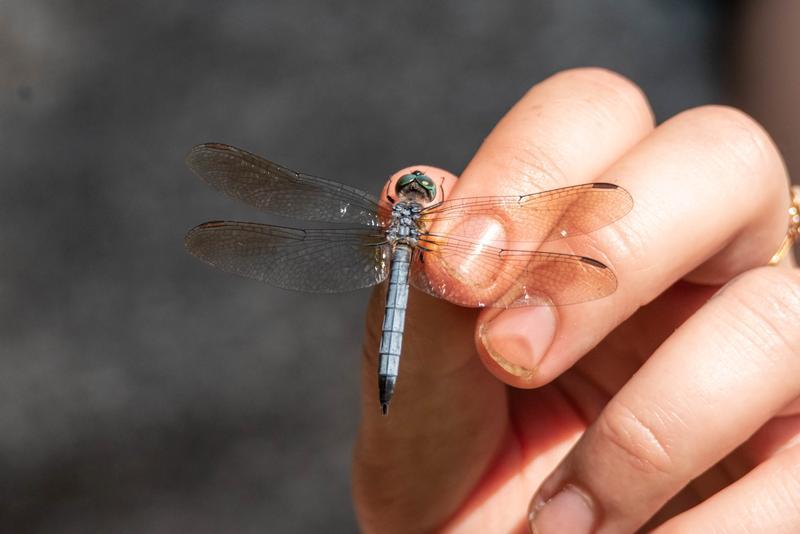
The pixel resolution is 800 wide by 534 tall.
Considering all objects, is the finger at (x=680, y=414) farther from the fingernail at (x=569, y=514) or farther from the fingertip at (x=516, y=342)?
the fingertip at (x=516, y=342)

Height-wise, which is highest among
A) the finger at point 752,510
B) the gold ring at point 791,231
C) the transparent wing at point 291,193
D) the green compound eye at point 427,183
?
the transparent wing at point 291,193

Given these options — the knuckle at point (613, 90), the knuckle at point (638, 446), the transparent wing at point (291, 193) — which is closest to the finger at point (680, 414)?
the knuckle at point (638, 446)

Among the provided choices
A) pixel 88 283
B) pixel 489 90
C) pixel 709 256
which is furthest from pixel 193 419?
pixel 709 256

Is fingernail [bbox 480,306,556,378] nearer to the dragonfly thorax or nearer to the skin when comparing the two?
the skin

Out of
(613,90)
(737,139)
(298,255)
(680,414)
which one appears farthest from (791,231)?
(298,255)

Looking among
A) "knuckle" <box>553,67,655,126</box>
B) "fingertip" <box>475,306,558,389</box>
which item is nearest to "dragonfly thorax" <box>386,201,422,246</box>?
"fingertip" <box>475,306,558,389</box>
